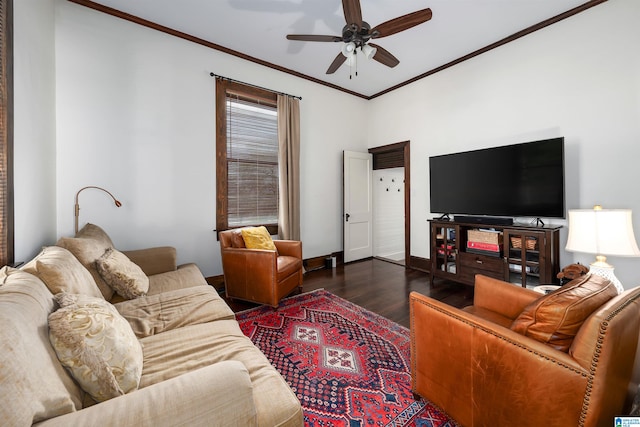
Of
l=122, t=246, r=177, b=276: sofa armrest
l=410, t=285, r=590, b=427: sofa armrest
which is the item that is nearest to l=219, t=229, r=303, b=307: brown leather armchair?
l=122, t=246, r=177, b=276: sofa armrest

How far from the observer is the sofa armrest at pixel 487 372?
98 centimetres

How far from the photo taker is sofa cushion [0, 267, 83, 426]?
626mm

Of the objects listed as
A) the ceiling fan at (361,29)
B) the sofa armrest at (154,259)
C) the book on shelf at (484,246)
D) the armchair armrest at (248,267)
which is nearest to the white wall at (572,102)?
the book on shelf at (484,246)

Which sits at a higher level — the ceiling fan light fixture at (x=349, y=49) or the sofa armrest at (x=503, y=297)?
the ceiling fan light fixture at (x=349, y=49)

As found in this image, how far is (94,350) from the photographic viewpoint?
0.92 m

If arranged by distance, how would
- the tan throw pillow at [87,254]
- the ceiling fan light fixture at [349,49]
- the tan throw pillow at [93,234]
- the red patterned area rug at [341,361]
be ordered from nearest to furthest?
the red patterned area rug at [341,361]
the tan throw pillow at [87,254]
the tan throw pillow at [93,234]
the ceiling fan light fixture at [349,49]

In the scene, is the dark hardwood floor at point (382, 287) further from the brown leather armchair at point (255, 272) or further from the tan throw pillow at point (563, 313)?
the tan throw pillow at point (563, 313)

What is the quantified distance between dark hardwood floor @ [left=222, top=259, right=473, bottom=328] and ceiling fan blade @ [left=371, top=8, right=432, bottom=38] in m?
2.64

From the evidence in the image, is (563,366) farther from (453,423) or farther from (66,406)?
(66,406)

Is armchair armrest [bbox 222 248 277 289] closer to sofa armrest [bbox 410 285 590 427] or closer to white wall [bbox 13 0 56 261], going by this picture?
white wall [bbox 13 0 56 261]

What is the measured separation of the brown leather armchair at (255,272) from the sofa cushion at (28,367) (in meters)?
1.82

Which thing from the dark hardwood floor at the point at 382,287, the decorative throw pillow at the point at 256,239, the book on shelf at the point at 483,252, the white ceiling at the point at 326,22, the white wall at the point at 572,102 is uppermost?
the white ceiling at the point at 326,22

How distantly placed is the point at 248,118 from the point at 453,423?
12.7ft

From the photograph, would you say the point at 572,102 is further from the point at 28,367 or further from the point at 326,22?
the point at 28,367
